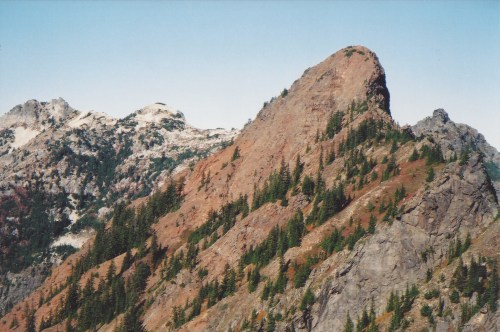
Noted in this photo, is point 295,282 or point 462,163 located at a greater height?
point 462,163

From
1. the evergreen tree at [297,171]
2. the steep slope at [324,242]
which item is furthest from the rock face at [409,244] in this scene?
the evergreen tree at [297,171]

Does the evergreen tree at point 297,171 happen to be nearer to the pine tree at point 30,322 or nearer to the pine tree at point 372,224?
the pine tree at point 372,224

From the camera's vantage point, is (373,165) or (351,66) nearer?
(373,165)

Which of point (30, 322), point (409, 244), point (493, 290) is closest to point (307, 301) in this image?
point (409, 244)

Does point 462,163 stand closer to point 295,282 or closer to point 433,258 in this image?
point 433,258

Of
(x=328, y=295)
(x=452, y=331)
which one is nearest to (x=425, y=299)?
(x=452, y=331)

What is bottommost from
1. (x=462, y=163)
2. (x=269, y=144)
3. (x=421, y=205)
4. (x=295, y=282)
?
(x=295, y=282)

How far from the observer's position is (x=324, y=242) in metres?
121

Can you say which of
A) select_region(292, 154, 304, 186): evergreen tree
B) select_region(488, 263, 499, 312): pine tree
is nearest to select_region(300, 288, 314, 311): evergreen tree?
select_region(488, 263, 499, 312): pine tree

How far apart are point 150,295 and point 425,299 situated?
97.7 m

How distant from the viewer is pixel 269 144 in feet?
634

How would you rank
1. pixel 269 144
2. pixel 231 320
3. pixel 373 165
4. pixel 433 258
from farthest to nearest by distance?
1. pixel 269 144
2. pixel 373 165
3. pixel 231 320
4. pixel 433 258

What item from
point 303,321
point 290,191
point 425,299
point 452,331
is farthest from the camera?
point 290,191

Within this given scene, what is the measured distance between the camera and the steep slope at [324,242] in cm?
9362
